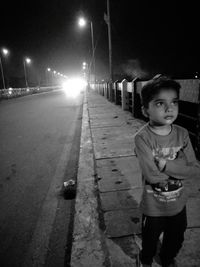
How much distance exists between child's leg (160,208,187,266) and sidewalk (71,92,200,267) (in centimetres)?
16

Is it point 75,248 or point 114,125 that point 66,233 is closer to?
point 75,248

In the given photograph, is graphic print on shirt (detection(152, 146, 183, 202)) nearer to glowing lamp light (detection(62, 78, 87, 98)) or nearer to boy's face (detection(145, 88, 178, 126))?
boy's face (detection(145, 88, 178, 126))

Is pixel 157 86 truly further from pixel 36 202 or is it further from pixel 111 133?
pixel 111 133

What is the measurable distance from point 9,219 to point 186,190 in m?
2.21

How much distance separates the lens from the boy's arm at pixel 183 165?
153cm

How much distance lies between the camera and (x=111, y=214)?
2535 millimetres

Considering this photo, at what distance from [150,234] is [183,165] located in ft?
1.91

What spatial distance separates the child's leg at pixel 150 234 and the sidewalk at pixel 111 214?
0.51 feet

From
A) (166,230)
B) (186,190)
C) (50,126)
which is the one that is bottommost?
(50,126)

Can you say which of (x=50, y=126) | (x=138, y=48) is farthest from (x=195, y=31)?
(x=50, y=126)

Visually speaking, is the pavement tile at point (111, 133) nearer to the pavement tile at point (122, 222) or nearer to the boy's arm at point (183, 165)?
the pavement tile at point (122, 222)

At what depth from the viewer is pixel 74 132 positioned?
7.75m

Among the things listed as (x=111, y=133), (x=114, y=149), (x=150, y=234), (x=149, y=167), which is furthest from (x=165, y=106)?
(x=111, y=133)

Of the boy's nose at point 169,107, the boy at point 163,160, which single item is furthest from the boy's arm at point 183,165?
the boy's nose at point 169,107
